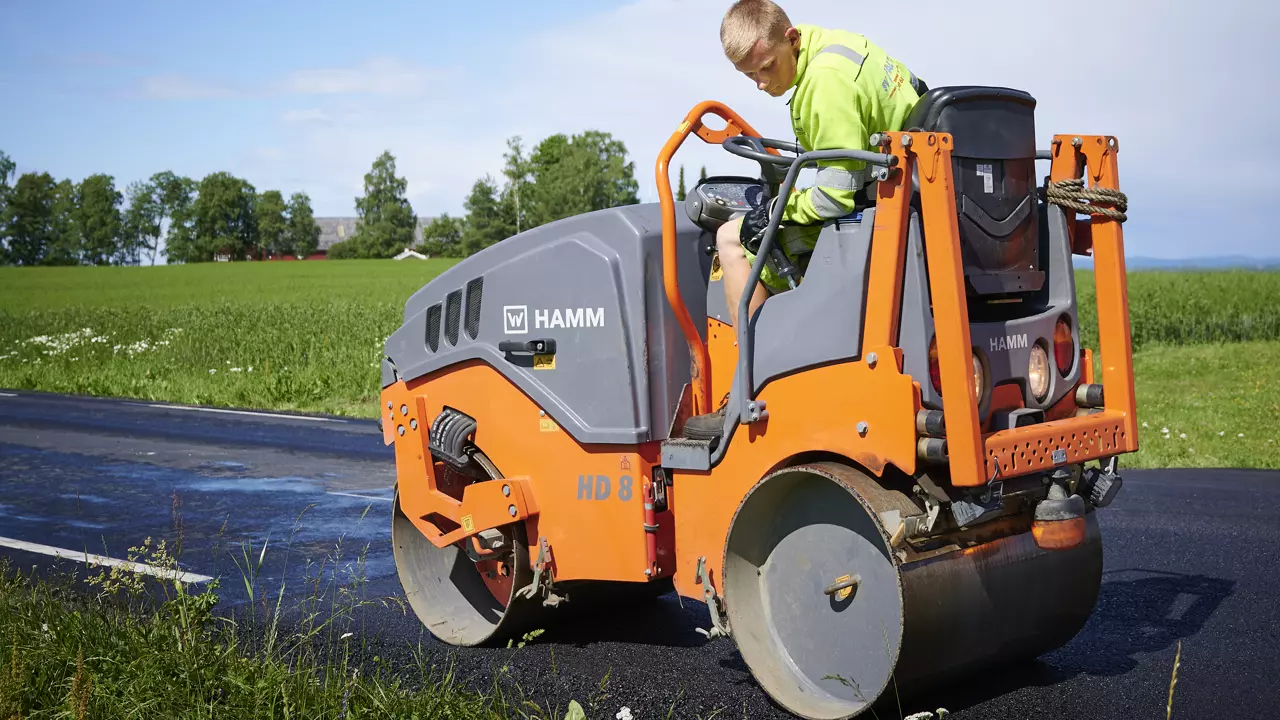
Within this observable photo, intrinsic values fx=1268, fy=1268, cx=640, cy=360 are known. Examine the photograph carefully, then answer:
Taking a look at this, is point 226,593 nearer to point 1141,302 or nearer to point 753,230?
point 753,230

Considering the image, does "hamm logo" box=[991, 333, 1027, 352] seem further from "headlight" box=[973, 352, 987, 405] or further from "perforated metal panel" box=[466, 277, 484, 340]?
"perforated metal panel" box=[466, 277, 484, 340]

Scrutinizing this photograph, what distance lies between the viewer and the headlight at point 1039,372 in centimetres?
430

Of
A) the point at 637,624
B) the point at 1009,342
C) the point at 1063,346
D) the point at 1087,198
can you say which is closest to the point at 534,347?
the point at 637,624

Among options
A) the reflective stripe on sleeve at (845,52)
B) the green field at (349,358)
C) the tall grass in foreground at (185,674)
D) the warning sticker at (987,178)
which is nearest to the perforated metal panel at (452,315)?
the tall grass in foreground at (185,674)

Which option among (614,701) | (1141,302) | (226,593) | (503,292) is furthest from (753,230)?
(1141,302)

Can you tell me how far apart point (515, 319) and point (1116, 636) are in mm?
2759

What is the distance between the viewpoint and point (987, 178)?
4.11 metres

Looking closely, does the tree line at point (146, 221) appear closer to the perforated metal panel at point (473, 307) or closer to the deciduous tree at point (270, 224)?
the deciduous tree at point (270, 224)

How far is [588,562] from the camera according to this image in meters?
5.01

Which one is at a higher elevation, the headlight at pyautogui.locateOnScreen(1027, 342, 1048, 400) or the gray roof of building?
the gray roof of building

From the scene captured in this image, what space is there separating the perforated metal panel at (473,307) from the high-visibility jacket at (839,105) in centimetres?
171

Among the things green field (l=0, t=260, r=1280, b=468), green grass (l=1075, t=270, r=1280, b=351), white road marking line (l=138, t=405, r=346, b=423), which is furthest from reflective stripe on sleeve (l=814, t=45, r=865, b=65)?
green grass (l=1075, t=270, r=1280, b=351)

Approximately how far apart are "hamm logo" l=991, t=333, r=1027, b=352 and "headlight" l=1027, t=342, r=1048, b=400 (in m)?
0.10

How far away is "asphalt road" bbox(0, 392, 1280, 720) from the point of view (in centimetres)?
450
